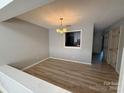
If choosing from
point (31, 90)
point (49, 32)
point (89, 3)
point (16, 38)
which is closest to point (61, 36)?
point (49, 32)

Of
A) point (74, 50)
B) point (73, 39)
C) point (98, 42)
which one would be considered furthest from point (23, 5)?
point (98, 42)

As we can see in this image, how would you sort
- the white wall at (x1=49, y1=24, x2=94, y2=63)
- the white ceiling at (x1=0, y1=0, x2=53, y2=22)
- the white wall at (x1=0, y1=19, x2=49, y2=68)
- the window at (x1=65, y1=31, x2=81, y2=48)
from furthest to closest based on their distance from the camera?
the window at (x1=65, y1=31, x2=81, y2=48)
the white wall at (x1=49, y1=24, x2=94, y2=63)
the white wall at (x1=0, y1=19, x2=49, y2=68)
the white ceiling at (x1=0, y1=0, x2=53, y2=22)

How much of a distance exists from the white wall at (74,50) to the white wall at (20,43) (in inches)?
31.8

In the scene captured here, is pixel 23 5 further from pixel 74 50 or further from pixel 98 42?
pixel 98 42

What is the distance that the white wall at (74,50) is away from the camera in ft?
15.0

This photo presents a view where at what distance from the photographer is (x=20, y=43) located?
12.9 ft

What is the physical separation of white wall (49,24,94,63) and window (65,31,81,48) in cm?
Answer: 25

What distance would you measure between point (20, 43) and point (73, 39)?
9.60 ft

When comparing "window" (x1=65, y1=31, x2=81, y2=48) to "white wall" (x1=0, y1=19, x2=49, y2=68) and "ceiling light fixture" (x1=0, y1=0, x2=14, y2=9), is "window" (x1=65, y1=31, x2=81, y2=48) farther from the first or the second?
"ceiling light fixture" (x1=0, y1=0, x2=14, y2=9)

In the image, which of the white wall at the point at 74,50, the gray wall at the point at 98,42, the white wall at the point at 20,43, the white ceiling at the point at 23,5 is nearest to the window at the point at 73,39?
the white wall at the point at 74,50

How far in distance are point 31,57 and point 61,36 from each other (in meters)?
2.27

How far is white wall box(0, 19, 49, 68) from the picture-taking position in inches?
133

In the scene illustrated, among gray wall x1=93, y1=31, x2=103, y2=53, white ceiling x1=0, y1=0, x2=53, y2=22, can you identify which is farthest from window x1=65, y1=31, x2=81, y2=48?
gray wall x1=93, y1=31, x2=103, y2=53

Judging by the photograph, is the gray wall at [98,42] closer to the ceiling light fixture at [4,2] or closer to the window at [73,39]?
the window at [73,39]
